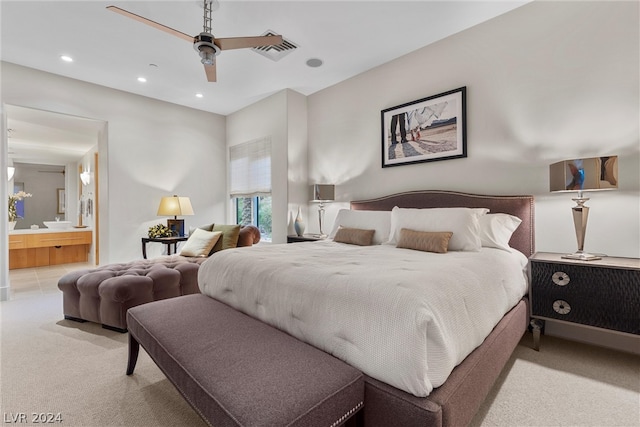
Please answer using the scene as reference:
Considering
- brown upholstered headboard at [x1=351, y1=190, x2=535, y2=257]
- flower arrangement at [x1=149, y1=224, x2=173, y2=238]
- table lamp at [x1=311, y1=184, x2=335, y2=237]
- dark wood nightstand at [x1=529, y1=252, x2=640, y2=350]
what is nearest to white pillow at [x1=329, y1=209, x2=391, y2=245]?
brown upholstered headboard at [x1=351, y1=190, x2=535, y2=257]

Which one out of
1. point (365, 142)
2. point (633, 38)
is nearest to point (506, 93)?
point (633, 38)

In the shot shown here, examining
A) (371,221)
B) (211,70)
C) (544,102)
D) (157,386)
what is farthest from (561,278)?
(211,70)

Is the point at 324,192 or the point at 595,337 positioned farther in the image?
the point at 324,192

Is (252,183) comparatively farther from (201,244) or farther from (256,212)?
(201,244)

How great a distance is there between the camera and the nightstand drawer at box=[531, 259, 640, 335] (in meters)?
1.92

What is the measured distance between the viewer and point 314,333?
4.55ft

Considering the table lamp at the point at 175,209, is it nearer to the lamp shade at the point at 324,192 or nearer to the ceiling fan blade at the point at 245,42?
the lamp shade at the point at 324,192

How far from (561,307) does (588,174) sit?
3.20 ft

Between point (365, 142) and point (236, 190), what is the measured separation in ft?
9.02

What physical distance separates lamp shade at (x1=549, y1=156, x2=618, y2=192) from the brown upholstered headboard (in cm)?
44

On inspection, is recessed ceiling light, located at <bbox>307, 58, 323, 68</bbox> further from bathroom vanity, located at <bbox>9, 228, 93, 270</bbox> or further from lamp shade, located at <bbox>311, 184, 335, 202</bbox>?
bathroom vanity, located at <bbox>9, 228, 93, 270</bbox>

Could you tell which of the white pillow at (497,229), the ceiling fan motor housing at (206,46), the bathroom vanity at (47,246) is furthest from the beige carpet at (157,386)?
the bathroom vanity at (47,246)

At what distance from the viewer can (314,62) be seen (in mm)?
3691

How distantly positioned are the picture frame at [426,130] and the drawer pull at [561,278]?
4.62ft
